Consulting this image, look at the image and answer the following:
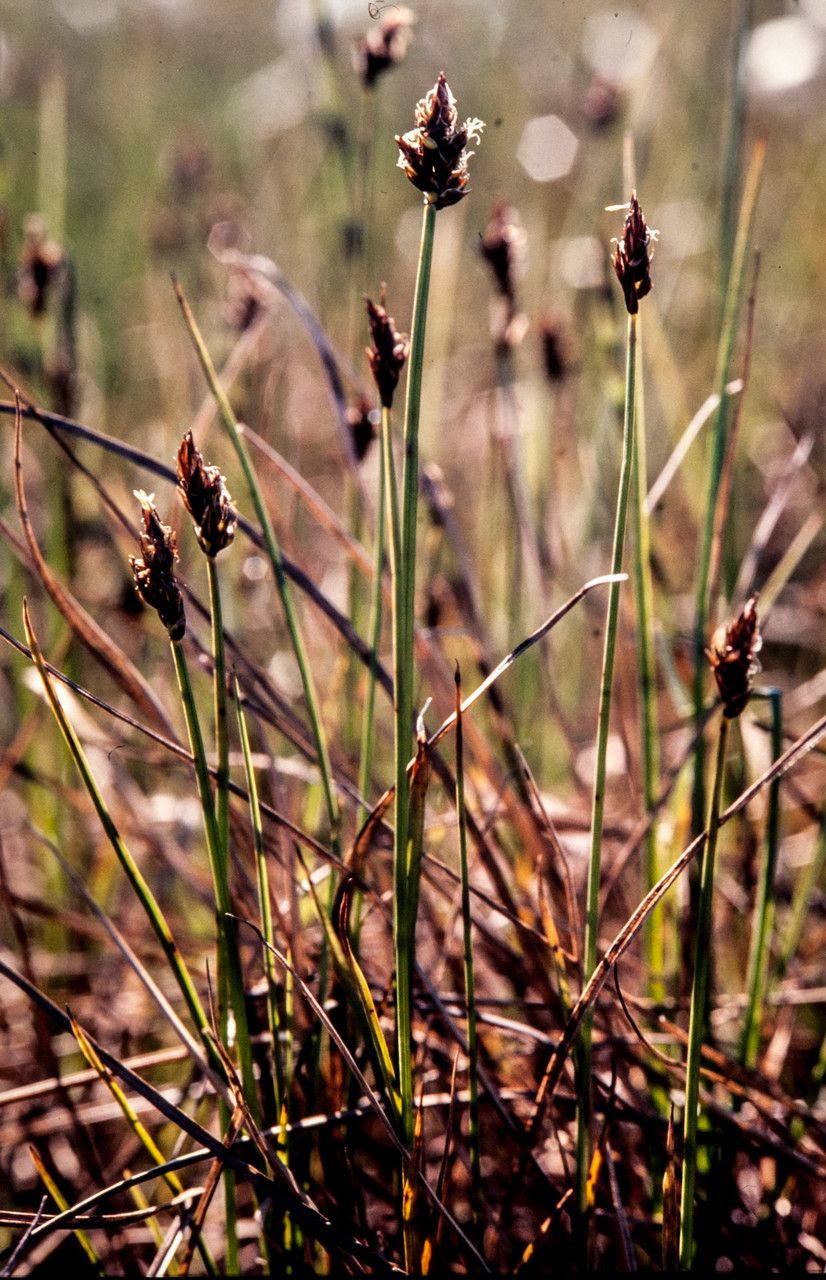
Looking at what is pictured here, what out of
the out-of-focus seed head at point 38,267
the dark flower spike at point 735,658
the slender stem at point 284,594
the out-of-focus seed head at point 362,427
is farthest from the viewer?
the out-of-focus seed head at point 38,267

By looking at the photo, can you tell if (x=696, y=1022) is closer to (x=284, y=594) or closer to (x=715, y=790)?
(x=715, y=790)

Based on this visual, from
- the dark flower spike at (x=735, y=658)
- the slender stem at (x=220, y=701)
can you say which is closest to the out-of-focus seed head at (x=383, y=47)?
the slender stem at (x=220, y=701)

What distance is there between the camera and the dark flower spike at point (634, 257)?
1.59 feet

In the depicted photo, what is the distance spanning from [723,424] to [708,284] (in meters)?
1.65

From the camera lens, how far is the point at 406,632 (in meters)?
0.53

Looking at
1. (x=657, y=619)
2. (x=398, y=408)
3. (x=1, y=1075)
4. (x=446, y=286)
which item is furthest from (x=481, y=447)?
(x=1, y=1075)

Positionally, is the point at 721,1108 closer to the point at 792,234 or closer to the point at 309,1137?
the point at 309,1137

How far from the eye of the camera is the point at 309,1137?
2.37 ft

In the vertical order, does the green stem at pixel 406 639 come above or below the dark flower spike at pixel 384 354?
below

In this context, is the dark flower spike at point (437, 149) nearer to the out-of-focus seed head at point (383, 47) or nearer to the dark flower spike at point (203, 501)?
the dark flower spike at point (203, 501)

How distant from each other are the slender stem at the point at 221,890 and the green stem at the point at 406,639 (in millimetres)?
100

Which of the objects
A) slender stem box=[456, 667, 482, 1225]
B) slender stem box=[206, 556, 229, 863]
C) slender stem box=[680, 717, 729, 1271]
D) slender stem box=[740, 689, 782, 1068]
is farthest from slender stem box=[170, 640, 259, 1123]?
slender stem box=[740, 689, 782, 1068]

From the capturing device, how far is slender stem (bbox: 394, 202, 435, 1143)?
0.50 metres

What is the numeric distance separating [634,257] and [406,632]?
8.4 inches
